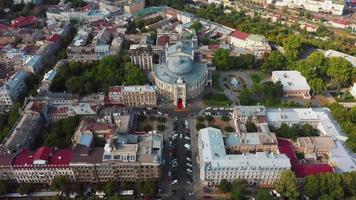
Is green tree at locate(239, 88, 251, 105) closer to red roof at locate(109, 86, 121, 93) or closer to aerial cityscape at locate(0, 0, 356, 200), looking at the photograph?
aerial cityscape at locate(0, 0, 356, 200)

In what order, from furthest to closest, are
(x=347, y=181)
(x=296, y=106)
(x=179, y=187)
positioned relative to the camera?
1. (x=296, y=106)
2. (x=179, y=187)
3. (x=347, y=181)

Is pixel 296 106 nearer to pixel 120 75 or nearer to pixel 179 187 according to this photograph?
pixel 179 187

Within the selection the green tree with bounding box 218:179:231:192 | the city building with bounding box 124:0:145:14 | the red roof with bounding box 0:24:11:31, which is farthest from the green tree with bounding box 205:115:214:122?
the red roof with bounding box 0:24:11:31

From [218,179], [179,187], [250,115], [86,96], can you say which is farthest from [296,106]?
[86,96]

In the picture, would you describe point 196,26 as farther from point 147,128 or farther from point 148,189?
point 148,189

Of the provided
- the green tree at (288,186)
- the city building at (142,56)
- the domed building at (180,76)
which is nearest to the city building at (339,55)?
the domed building at (180,76)

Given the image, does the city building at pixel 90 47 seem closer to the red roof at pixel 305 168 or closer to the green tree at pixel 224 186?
the green tree at pixel 224 186
